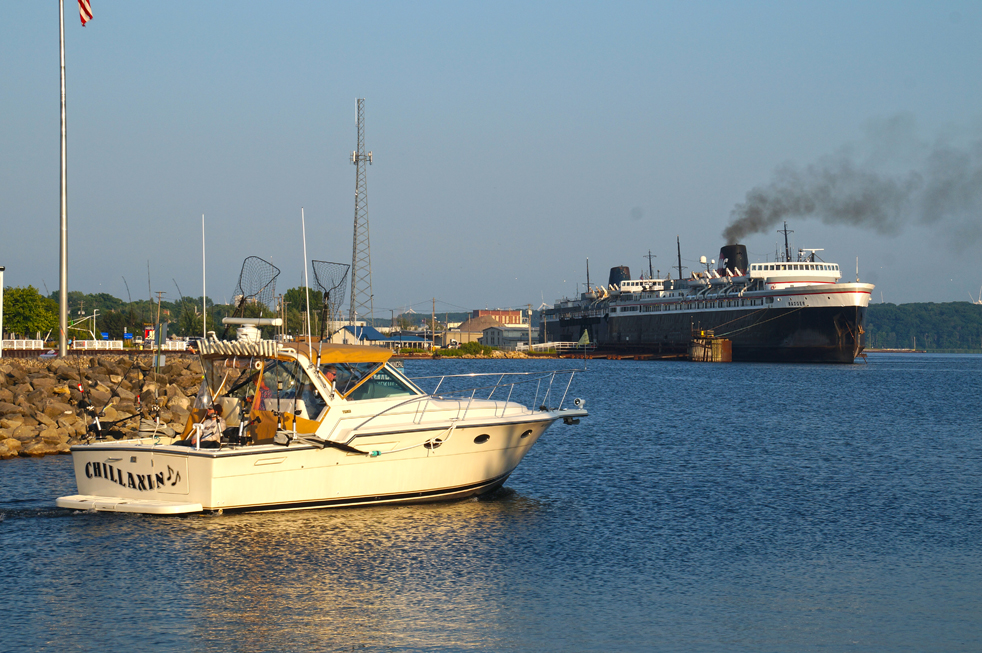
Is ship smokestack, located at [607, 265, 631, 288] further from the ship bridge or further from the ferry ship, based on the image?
the ship bridge

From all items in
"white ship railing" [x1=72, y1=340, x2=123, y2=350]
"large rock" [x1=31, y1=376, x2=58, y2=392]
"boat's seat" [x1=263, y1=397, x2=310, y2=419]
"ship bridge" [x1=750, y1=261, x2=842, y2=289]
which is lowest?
"boat's seat" [x1=263, y1=397, x2=310, y2=419]

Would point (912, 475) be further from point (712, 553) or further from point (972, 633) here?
point (972, 633)

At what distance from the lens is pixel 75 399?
25.1 metres

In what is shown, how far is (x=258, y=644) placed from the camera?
28.2 ft

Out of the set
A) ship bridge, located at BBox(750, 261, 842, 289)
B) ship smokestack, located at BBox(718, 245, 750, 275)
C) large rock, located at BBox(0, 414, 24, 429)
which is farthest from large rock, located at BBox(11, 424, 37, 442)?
ship smokestack, located at BBox(718, 245, 750, 275)

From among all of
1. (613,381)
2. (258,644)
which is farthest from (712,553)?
(613,381)

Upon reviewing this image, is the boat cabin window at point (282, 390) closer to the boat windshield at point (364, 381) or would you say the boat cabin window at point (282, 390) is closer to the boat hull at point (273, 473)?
the boat windshield at point (364, 381)

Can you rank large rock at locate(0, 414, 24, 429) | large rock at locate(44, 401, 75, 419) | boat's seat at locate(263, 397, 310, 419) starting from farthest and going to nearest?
1. large rock at locate(44, 401, 75, 419)
2. large rock at locate(0, 414, 24, 429)
3. boat's seat at locate(263, 397, 310, 419)

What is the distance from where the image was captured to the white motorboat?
1327 cm

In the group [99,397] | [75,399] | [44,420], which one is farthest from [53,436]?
[75,399]

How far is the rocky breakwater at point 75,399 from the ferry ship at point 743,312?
6576 cm

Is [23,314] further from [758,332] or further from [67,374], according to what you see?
[758,332]

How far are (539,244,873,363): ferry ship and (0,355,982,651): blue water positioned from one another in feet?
216

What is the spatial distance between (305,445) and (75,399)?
14.7 meters
